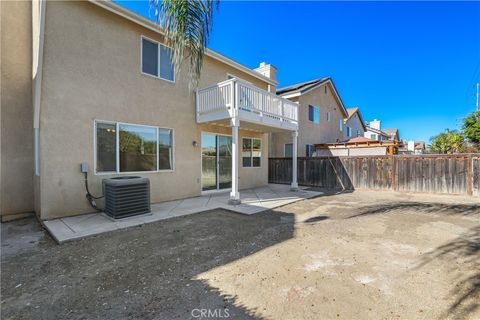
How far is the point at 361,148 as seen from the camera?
15.0 meters

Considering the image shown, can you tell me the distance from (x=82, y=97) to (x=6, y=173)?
312 centimetres

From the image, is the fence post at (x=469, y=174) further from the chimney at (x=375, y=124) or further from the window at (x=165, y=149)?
the chimney at (x=375, y=124)

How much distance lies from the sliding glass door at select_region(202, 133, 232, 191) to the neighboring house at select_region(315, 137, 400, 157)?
962cm

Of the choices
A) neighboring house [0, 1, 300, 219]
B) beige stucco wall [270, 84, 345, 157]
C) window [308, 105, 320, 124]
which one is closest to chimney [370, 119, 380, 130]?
beige stucco wall [270, 84, 345, 157]

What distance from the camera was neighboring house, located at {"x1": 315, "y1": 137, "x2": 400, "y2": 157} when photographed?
45.6ft

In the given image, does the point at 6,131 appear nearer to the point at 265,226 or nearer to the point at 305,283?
the point at 265,226

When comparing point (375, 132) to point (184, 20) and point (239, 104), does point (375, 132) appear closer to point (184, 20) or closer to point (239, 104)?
point (239, 104)

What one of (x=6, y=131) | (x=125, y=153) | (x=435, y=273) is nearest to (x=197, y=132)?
(x=125, y=153)

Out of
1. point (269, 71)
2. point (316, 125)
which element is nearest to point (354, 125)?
point (316, 125)

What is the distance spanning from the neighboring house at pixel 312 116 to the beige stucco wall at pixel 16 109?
487 inches

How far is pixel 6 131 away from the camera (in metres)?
6.19

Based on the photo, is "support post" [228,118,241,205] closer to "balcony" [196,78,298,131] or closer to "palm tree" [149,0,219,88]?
"balcony" [196,78,298,131]

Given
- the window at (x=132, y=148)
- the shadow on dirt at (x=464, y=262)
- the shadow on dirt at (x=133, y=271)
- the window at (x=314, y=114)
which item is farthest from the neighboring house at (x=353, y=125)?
the shadow on dirt at (x=133, y=271)

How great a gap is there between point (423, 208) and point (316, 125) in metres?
11.1
